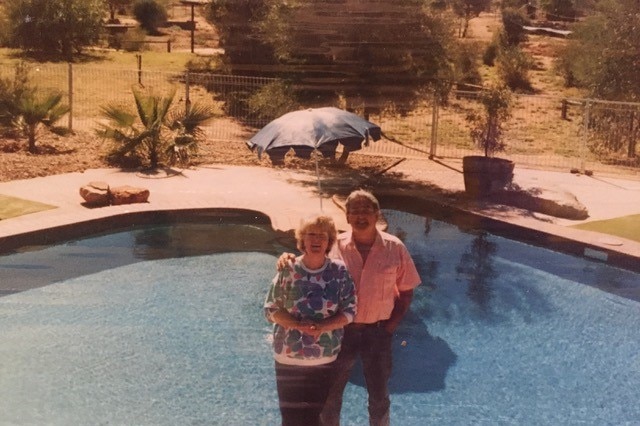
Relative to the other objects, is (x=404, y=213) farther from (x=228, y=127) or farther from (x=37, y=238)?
(x=228, y=127)

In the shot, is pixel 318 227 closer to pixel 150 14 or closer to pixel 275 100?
pixel 275 100

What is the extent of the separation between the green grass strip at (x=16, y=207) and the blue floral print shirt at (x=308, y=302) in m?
5.61

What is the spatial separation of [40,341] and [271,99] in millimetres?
8238

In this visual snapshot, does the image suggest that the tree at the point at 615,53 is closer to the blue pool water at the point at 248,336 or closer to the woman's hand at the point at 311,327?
the blue pool water at the point at 248,336

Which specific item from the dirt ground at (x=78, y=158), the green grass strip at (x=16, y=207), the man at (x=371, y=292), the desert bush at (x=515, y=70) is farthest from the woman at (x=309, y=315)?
the desert bush at (x=515, y=70)

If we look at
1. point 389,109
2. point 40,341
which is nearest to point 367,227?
point 40,341

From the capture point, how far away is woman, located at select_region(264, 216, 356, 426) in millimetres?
3256

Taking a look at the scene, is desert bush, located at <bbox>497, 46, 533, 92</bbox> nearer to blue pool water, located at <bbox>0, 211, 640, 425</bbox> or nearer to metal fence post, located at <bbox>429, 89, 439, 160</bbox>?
metal fence post, located at <bbox>429, 89, 439, 160</bbox>

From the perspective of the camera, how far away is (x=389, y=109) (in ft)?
46.9

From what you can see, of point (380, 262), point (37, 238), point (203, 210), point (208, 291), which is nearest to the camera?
point (380, 262)

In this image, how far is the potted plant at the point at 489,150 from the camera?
32.7 feet

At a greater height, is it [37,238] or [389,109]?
[389,109]

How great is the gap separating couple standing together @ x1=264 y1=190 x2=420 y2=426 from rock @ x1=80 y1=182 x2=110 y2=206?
228 inches

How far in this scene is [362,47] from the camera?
43.1 ft
